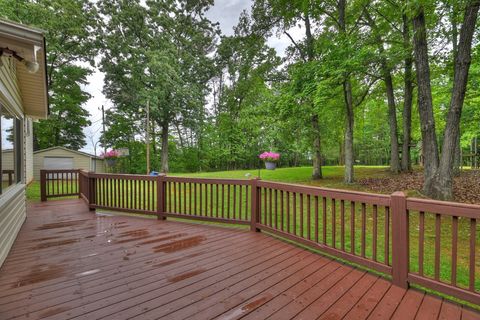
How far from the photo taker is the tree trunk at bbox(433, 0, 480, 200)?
5465 mm

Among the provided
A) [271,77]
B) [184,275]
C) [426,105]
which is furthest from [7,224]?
[271,77]

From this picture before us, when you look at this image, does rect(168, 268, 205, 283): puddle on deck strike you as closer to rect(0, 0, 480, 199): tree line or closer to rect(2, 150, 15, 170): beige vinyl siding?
rect(2, 150, 15, 170): beige vinyl siding

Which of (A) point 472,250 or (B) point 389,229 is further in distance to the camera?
(B) point 389,229

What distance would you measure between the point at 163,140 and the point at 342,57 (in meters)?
15.5

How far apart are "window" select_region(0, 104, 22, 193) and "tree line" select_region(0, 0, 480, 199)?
23.3 ft

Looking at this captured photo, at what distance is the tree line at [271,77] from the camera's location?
22.6 feet

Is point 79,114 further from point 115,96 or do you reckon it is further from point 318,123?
point 318,123

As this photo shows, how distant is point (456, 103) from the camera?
5.74m

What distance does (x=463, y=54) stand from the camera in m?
5.59

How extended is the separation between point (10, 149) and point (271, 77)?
10644mm

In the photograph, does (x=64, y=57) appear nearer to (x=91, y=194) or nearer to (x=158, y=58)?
(x=158, y=58)

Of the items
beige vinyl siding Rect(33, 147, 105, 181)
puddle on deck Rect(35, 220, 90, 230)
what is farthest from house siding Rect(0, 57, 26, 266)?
beige vinyl siding Rect(33, 147, 105, 181)

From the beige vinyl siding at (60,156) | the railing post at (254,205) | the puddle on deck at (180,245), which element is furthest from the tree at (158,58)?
the puddle on deck at (180,245)

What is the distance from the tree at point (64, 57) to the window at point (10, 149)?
8.52m
